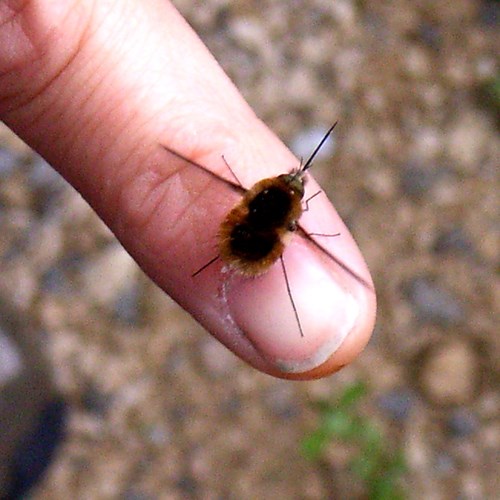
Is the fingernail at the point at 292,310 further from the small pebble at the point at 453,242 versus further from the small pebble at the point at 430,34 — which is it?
the small pebble at the point at 430,34

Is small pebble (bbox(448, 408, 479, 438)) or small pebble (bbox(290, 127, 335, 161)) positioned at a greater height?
small pebble (bbox(290, 127, 335, 161))

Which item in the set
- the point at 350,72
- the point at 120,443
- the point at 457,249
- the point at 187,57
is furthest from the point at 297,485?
the point at 350,72

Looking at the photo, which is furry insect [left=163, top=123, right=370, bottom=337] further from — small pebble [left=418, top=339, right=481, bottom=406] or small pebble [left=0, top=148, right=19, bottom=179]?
small pebble [left=0, top=148, right=19, bottom=179]

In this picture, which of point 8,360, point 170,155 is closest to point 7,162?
point 8,360

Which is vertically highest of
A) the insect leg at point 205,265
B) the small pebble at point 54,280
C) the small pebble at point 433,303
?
the insect leg at point 205,265

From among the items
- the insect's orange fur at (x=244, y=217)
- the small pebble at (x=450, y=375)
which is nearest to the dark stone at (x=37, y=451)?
the small pebble at (x=450, y=375)

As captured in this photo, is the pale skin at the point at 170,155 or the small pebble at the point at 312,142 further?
the small pebble at the point at 312,142

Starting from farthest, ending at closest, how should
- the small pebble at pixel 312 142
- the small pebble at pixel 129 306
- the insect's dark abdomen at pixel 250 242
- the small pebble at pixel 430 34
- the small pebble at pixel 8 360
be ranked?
the small pebble at pixel 430 34
the small pebble at pixel 312 142
the small pebble at pixel 129 306
the small pebble at pixel 8 360
the insect's dark abdomen at pixel 250 242

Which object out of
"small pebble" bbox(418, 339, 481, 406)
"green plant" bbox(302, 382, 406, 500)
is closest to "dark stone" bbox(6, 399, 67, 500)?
"green plant" bbox(302, 382, 406, 500)
